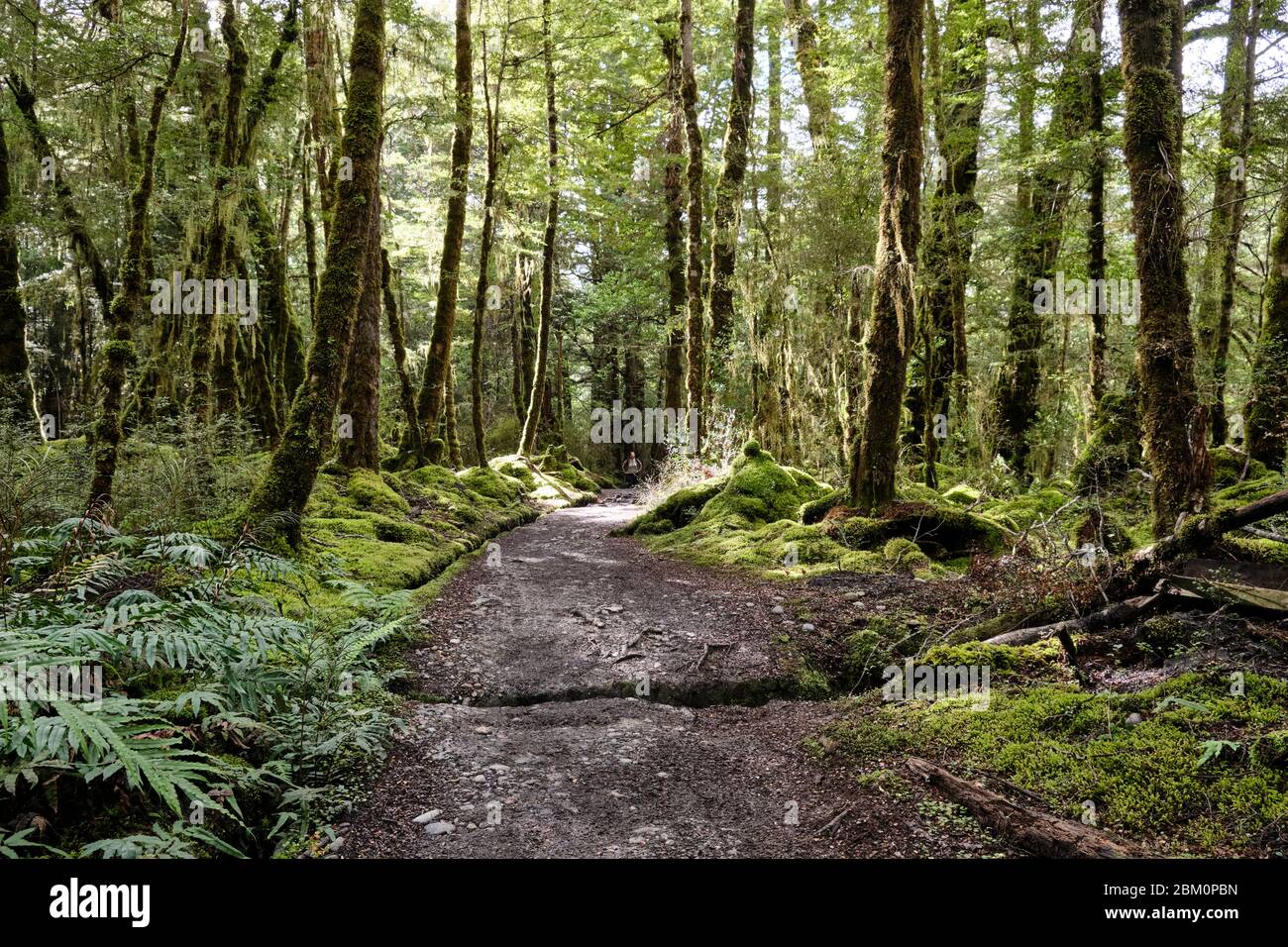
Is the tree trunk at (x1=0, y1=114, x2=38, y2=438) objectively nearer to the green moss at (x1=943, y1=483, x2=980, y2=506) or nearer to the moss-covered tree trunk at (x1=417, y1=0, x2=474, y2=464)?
the moss-covered tree trunk at (x1=417, y1=0, x2=474, y2=464)

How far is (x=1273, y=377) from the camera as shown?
8336mm

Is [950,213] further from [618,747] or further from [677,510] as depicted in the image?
[618,747]

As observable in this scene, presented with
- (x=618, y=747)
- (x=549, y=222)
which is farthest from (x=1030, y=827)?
(x=549, y=222)

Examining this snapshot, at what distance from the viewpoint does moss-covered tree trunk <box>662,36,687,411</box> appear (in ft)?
59.3

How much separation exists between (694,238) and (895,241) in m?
7.18

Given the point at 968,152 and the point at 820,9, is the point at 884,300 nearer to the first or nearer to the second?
the point at 968,152

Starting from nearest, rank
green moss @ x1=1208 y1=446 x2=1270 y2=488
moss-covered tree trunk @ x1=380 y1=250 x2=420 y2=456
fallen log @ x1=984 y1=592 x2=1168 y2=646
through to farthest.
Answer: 1. fallen log @ x1=984 y1=592 x2=1168 y2=646
2. green moss @ x1=1208 y1=446 x2=1270 y2=488
3. moss-covered tree trunk @ x1=380 y1=250 x2=420 y2=456

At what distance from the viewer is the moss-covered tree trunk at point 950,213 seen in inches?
465

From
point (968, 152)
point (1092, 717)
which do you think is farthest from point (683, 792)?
point (968, 152)

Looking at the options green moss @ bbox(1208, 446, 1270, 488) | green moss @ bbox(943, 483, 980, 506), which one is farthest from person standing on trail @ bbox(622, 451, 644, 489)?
green moss @ bbox(1208, 446, 1270, 488)

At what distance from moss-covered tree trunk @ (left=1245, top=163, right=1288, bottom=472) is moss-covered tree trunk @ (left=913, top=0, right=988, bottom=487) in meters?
4.10

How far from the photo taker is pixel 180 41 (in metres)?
7.71

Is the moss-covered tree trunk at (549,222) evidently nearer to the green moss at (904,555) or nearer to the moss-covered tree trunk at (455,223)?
the moss-covered tree trunk at (455,223)

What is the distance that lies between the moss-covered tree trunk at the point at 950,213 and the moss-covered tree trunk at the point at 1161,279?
18.2 ft
